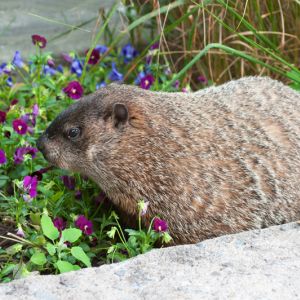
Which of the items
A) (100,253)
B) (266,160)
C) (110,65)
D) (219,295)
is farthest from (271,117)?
(110,65)

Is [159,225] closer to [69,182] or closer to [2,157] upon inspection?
[69,182]

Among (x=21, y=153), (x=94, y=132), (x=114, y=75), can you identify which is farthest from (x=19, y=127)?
(x=114, y=75)

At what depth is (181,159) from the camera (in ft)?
13.9

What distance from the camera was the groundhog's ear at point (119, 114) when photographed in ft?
13.7

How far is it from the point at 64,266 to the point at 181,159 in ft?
3.17

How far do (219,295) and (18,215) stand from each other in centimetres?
143

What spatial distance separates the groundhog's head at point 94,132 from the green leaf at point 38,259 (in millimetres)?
690

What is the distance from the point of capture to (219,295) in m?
3.22

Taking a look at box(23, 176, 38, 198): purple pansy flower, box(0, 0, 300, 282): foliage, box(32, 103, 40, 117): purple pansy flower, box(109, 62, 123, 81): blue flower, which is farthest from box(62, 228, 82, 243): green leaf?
box(109, 62, 123, 81): blue flower

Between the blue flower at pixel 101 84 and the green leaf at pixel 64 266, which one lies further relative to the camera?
the blue flower at pixel 101 84

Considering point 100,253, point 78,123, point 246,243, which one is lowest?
point 100,253

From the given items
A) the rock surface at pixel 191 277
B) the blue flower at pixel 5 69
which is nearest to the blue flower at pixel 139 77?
the blue flower at pixel 5 69

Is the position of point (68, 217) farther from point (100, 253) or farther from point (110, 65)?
point (110, 65)

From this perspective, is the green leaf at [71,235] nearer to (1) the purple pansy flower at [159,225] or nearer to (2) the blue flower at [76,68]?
(1) the purple pansy flower at [159,225]
